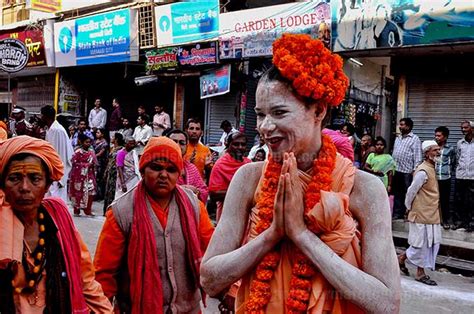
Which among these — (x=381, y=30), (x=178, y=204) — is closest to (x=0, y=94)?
(x=381, y=30)

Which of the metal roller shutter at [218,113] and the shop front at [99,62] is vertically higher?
the shop front at [99,62]

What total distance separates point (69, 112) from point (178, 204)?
15.2 meters

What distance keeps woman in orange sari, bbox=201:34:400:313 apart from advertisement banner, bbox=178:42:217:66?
35.5 ft

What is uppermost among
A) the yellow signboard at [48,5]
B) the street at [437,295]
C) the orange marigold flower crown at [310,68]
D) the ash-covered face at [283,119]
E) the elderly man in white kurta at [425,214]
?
the yellow signboard at [48,5]

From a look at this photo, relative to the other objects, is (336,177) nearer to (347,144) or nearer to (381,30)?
(347,144)

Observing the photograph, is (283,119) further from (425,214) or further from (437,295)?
(425,214)

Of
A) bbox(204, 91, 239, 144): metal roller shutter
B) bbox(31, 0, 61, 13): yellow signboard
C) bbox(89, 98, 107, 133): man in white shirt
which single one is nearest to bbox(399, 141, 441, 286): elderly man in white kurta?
bbox(204, 91, 239, 144): metal roller shutter

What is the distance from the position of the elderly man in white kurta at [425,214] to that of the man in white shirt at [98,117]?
37.3 feet

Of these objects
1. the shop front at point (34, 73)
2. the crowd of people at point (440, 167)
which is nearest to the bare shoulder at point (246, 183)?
the crowd of people at point (440, 167)

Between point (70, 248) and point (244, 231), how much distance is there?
1090 mm

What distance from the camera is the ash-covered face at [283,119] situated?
1635 mm

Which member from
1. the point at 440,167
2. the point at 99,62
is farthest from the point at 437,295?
the point at 99,62

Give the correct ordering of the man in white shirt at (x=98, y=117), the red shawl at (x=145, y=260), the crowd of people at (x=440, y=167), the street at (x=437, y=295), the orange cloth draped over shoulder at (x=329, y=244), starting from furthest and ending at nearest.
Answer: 1. the man in white shirt at (x=98, y=117)
2. the crowd of people at (x=440, y=167)
3. the street at (x=437, y=295)
4. the red shawl at (x=145, y=260)
5. the orange cloth draped over shoulder at (x=329, y=244)

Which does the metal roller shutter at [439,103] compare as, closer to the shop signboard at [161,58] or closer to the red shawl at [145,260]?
the shop signboard at [161,58]
